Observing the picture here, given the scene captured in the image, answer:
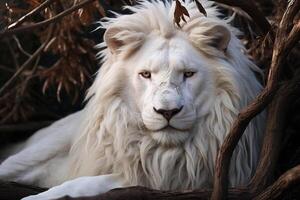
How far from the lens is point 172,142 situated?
3654mm

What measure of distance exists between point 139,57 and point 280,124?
2.51 feet

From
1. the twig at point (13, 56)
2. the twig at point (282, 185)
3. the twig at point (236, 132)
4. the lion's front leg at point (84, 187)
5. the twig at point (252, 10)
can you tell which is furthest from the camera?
the twig at point (13, 56)

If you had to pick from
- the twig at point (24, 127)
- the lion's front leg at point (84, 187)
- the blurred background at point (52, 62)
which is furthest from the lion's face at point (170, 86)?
the twig at point (24, 127)

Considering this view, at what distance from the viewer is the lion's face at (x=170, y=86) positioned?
Result: 11.6 feet

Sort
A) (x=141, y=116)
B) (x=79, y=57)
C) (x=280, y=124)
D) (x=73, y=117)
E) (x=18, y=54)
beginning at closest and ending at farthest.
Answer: (x=280, y=124) < (x=141, y=116) < (x=73, y=117) < (x=79, y=57) < (x=18, y=54)

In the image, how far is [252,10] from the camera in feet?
11.8

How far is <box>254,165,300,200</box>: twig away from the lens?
293cm

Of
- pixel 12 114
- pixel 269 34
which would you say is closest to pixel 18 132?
pixel 12 114

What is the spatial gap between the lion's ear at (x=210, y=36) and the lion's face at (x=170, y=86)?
4 cm

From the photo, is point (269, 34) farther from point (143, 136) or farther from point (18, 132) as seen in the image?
point (18, 132)

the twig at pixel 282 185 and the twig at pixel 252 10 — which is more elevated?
the twig at pixel 252 10

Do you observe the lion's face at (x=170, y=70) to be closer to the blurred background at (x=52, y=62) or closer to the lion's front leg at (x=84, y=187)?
the lion's front leg at (x=84, y=187)

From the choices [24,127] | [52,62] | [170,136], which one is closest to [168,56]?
[170,136]

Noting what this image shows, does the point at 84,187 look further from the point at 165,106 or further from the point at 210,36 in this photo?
the point at 210,36
